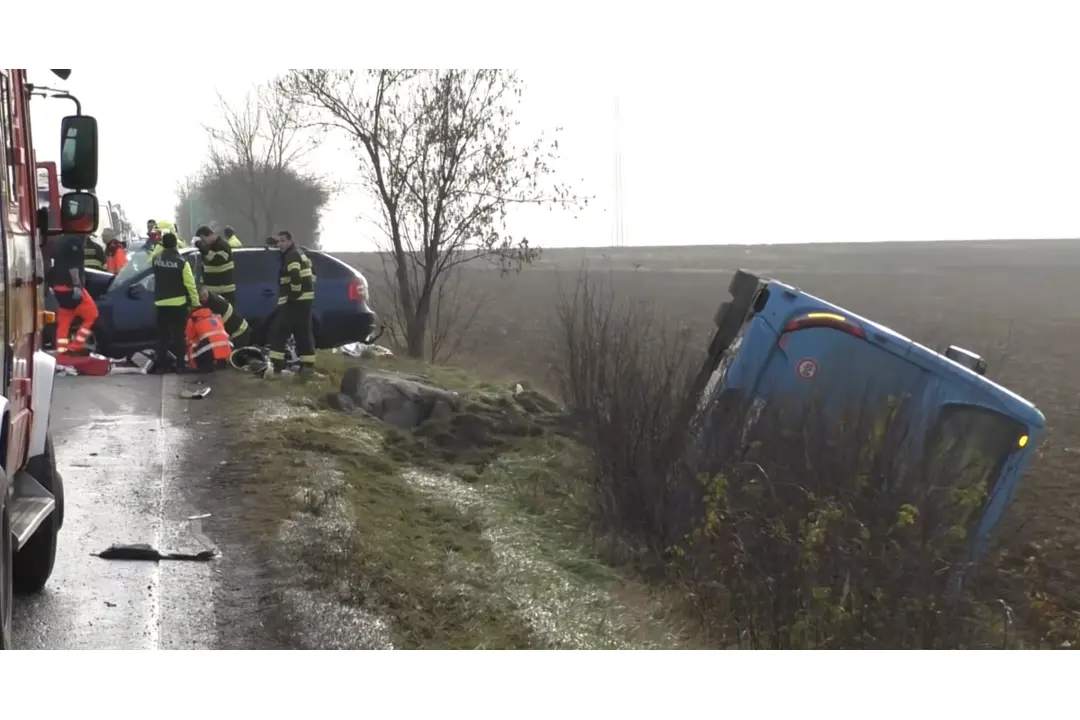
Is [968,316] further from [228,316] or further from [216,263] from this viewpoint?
[216,263]

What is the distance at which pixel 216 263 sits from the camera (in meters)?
13.6

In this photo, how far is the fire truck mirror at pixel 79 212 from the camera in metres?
6.03

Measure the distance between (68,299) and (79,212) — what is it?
8.05 metres

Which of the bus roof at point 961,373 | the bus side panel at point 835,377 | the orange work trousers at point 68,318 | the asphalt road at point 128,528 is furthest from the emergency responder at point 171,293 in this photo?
the bus roof at point 961,373

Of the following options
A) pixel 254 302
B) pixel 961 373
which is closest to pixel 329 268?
pixel 254 302

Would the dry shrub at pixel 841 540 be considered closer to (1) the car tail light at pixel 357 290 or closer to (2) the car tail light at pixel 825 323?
(2) the car tail light at pixel 825 323

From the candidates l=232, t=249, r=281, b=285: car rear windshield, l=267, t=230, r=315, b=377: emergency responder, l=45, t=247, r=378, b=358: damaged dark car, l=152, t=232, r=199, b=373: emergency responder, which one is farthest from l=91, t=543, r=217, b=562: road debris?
l=232, t=249, r=281, b=285: car rear windshield

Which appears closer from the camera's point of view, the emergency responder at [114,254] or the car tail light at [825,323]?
the car tail light at [825,323]

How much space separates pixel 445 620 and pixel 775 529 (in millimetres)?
1830

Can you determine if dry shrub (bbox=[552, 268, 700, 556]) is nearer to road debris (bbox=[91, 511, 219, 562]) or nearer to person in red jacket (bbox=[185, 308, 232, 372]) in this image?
road debris (bbox=[91, 511, 219, 562])

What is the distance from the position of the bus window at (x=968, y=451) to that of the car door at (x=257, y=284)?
953cm

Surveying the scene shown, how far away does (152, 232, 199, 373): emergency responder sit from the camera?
508 inches

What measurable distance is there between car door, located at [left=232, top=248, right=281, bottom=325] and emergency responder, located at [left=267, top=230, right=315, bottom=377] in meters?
1.51
